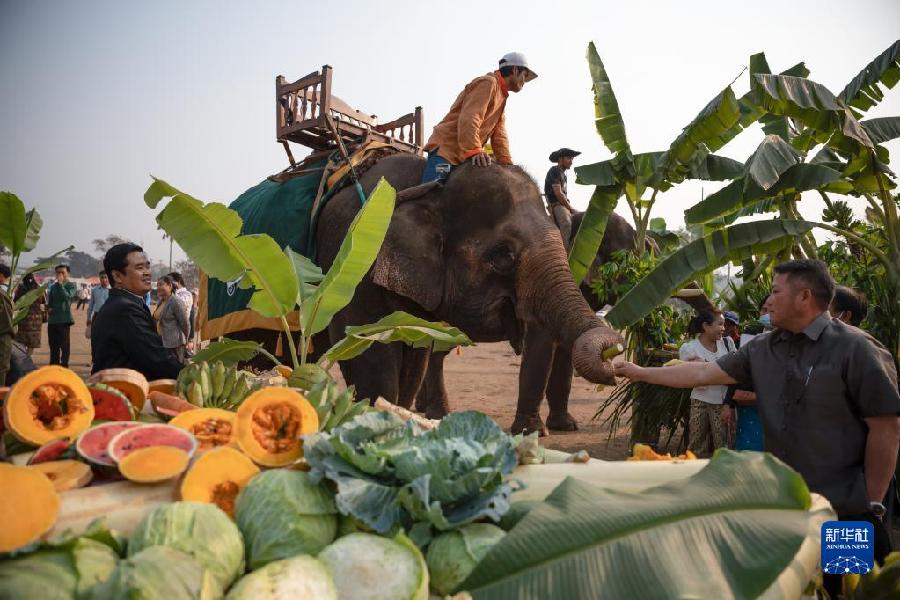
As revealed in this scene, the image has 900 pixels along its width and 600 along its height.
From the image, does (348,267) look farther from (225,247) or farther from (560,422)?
(560,422)

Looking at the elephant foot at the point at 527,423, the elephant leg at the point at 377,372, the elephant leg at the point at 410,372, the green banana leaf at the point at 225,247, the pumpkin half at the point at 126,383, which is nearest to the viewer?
the pumpkin half at the point at 126,383

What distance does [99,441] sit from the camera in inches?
74.1

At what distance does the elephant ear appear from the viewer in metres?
5.80

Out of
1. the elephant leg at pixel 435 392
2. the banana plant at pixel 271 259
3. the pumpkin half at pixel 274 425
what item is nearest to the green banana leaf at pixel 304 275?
the banana plant at pixel 271 259

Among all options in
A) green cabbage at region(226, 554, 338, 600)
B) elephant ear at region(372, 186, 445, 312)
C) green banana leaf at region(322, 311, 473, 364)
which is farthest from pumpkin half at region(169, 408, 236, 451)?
elephant ear at region(372, 186, 445, 312)

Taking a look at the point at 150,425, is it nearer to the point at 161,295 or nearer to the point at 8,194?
the point at 8,194

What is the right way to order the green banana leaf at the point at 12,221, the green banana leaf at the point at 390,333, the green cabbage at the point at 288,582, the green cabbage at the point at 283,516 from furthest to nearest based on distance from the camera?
1. the green banana leaf at the point at 12,221
2. the green banana leaf at the point at 390,333
3. the green cabbage at the point at 283,516
4. the green cabbage at the point at 288,582

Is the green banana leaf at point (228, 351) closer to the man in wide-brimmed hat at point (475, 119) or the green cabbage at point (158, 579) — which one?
the green cabbage at point (158, 579)

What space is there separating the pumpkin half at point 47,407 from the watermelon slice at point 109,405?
138 mm

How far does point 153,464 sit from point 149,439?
0.57 feet

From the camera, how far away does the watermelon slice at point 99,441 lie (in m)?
1.79

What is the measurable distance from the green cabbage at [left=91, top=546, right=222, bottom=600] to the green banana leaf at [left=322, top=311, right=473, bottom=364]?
2.14m

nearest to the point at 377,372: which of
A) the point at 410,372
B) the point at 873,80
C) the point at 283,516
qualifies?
the point at 410,372

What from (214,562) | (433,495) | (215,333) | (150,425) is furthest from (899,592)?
(215,333)
